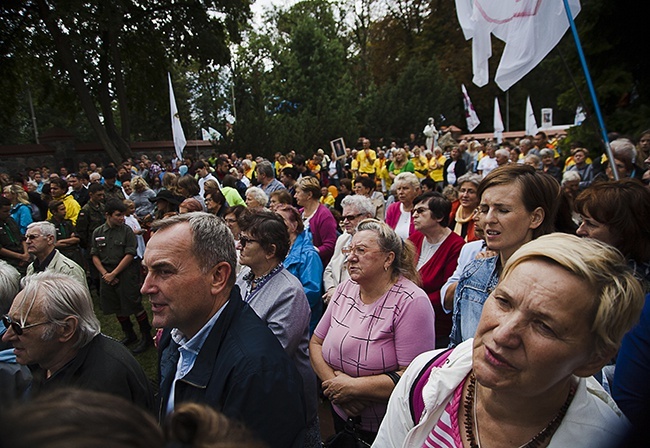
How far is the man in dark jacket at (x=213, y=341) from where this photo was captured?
1821mm

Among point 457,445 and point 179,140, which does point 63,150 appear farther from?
point 457,445

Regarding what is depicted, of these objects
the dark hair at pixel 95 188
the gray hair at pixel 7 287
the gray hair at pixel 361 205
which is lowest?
the gray hair at pixel 7 287

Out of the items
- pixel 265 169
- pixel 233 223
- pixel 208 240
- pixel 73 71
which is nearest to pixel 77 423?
pixel 208 240

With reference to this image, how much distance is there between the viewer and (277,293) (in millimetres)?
3115

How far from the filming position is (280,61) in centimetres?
3153

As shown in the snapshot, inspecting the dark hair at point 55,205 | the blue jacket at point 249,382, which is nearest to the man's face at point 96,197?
the dark hair at point 55,205

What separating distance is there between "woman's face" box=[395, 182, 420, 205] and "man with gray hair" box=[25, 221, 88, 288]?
143 inches

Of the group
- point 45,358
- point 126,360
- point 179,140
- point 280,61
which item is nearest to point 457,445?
point 126,360

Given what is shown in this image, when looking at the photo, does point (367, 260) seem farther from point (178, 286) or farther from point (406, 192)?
point (406, 192)

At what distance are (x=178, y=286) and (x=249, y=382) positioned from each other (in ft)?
1.93

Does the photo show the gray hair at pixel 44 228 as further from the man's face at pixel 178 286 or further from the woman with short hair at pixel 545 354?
the woman with short hair at pixel 545 354

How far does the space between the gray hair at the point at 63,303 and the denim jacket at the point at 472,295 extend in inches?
77.1

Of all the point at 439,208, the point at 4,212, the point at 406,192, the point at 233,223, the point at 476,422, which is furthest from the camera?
the point at 4,212

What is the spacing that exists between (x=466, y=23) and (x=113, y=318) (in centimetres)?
637
